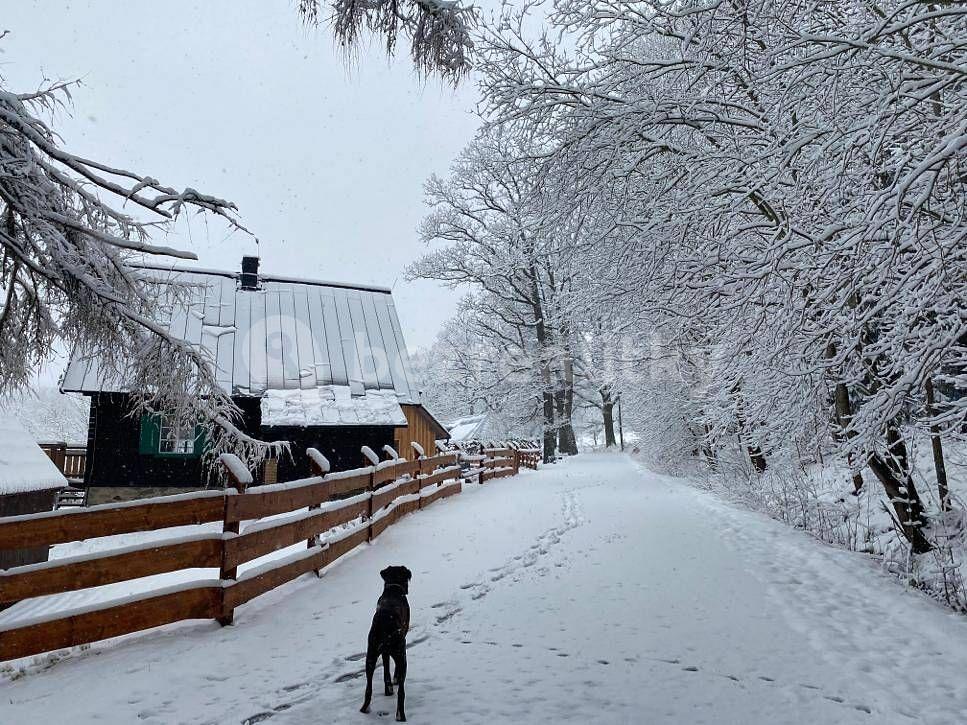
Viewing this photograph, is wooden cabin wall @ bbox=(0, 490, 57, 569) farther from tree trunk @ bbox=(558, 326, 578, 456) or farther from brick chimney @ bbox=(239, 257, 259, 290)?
tree trunk @ bbox=(558, 326, 578, 456)

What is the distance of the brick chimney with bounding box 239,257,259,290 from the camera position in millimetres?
21266

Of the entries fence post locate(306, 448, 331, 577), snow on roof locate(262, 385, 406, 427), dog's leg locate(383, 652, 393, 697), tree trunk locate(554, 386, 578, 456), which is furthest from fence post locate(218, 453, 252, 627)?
tree trunk locate(554, 386, 578, 456)

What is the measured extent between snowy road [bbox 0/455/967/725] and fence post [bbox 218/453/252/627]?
0.14 meters

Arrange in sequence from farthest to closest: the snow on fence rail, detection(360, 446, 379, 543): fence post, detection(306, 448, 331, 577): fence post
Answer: detection(360, 446, 379, 543): fence post
detection(306, 448, 331, 577): fence post
the snow on fence rail

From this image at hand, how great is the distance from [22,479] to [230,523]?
10.3m

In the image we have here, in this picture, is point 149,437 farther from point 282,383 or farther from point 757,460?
point 757,460

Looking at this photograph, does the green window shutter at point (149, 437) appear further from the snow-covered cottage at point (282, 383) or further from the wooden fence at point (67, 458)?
the wooden fence at point (67, 458)

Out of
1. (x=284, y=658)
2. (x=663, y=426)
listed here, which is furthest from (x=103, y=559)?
(x=663, y=426)

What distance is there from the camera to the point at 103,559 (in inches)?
165

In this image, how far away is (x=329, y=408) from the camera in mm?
Result: 17562

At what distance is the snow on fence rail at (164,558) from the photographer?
3.87 m

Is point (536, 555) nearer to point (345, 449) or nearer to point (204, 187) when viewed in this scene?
point (204, 187)

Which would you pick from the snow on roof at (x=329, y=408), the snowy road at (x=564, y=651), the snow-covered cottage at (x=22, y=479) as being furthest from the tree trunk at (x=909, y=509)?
the snow-covered cottage at (x=22, y=479)

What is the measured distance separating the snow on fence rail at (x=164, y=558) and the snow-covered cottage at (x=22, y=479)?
903 cm
